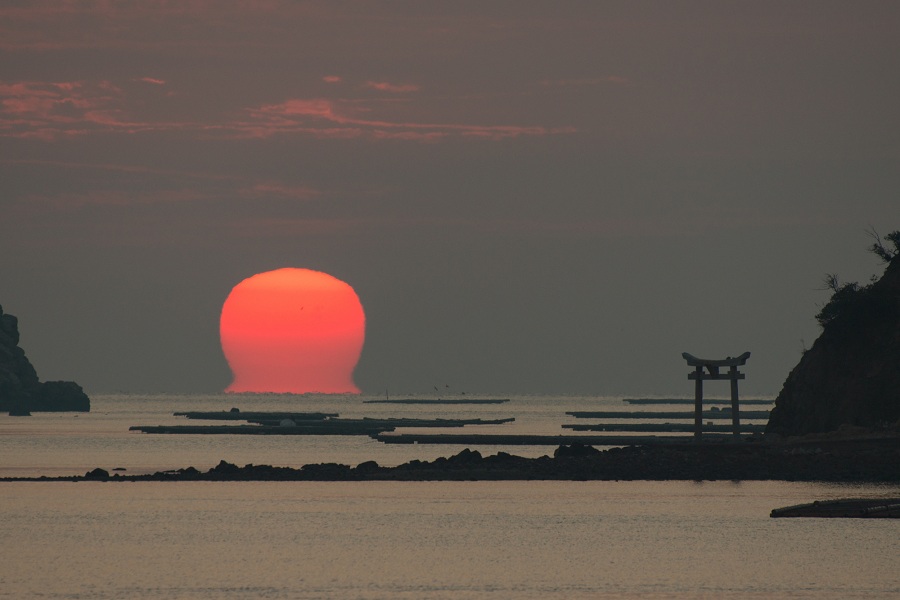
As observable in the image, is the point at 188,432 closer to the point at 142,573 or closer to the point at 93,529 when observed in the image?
the point at 93,529

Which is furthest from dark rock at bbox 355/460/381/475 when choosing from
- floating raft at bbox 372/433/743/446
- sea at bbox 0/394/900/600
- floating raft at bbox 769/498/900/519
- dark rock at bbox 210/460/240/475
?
floating raft at bbox 372/433/743/446

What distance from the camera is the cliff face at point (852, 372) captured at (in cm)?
9025

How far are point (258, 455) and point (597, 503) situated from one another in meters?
55.0

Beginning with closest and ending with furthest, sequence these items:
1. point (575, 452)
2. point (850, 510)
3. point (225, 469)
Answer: point (850, 510)
point (225, 469)
point (575, 452)

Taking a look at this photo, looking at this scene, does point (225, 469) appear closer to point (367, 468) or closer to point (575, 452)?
point (367, 468)

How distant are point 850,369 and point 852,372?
27 centimetres

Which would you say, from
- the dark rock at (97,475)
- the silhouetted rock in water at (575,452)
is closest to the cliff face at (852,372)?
the silhouetted rock in water at (575,452)

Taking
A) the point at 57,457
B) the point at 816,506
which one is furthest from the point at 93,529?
the point at 57,457

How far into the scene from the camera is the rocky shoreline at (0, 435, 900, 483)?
3088 inches

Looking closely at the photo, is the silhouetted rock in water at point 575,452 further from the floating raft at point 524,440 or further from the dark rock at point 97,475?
the floating raft at point 524,440

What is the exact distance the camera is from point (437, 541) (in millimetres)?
55219

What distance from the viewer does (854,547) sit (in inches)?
2052

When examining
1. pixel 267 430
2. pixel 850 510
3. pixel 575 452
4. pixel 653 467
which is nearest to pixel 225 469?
pixel 575 452

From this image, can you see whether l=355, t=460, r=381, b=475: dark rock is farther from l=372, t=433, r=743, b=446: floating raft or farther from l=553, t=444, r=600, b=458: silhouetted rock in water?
l=372, t=433, r=743, b=446: floating raft
